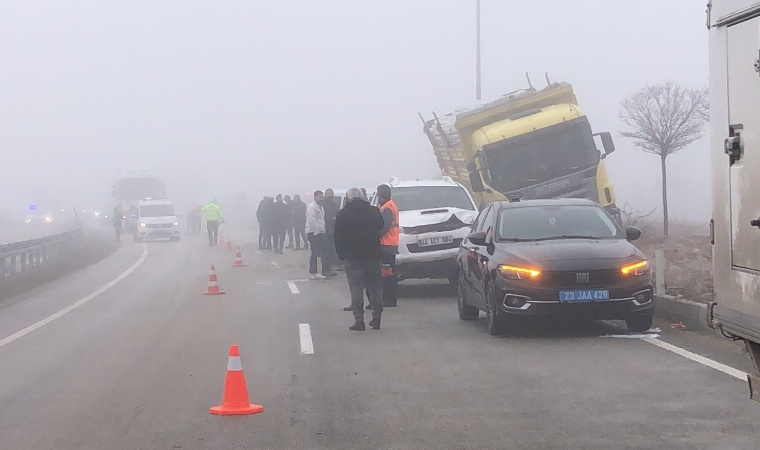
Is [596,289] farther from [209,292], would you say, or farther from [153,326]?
[209,292]

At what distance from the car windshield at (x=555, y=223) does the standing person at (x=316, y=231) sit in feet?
29.3

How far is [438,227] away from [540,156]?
5375mm

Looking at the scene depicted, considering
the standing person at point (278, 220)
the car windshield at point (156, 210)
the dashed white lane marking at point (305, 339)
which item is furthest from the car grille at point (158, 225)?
the dashed white lane marking at point (305, 339)

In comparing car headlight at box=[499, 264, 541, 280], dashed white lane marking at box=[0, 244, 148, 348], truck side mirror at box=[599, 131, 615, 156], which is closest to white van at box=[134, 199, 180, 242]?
dashed white lane marking at box=[0, 244, 148, 348]

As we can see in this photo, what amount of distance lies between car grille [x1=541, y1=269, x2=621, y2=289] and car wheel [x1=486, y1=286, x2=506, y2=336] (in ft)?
2.22

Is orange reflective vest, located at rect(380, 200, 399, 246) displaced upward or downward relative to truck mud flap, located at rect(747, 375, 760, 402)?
upward

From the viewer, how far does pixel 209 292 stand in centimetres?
1828

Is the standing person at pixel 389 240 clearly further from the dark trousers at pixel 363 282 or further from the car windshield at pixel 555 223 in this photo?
the car windshield at pixel 555 223

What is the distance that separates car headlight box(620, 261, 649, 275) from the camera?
11242mm

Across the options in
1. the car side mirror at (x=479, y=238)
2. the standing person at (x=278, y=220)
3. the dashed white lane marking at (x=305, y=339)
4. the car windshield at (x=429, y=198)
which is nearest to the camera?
the dashed white lane marking at (x=305, y=339)

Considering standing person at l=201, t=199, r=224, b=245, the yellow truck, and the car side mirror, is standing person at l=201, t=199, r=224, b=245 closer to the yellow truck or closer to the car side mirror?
the yellow truck

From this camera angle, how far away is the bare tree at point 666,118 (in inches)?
982

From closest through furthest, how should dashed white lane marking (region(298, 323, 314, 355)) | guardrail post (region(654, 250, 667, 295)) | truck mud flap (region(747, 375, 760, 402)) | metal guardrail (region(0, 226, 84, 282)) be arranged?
truck mud flap (region(747, 375, 760, 402)) → dashed white lane marking (region(298, 323, 314, 355)) → guardrail post (region(654, 250, 667, 295)) → metal guardrail (region(0, 226, 84, 282))

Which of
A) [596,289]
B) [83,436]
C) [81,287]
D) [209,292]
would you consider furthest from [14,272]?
[83,436]
